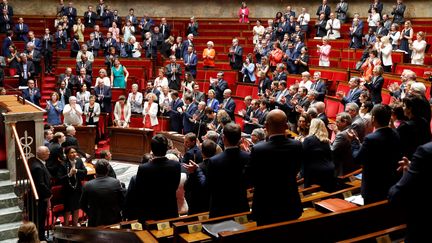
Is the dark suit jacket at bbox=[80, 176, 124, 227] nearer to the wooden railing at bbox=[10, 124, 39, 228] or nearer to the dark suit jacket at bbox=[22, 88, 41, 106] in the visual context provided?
the wooden railing at bbox=[10, 124, 39, 228]

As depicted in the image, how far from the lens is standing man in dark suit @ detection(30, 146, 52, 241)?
620 cm

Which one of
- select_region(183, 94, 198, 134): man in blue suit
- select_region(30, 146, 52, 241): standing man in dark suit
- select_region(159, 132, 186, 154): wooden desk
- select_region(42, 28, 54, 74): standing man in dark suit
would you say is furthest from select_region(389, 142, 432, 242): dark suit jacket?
select_region(42, 28, 54, 74): standing man in dark suit

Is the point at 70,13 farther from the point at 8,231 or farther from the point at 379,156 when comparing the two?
the point at 379,156

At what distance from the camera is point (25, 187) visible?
21.3 feet

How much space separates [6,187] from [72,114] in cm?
462

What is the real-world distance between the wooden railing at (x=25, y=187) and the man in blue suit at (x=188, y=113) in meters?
4.54

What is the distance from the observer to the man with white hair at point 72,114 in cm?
1121

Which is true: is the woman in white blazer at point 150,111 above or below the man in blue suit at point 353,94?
below

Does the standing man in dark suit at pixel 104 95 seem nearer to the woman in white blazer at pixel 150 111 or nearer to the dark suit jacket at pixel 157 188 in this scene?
the woman in white blazer at pixel 150 111

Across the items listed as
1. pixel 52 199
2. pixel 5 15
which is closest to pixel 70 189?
pixel 52 199

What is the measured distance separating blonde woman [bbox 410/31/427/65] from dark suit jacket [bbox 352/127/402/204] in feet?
25.8

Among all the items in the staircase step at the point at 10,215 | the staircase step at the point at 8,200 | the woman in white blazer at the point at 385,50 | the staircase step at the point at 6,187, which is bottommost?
the staircase step at the point at 10,215

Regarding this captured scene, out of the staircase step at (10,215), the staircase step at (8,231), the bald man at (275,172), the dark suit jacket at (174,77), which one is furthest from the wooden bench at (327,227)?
the dark suit jacket at (174,77)

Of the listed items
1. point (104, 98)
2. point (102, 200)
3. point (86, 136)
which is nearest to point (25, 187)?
point (102, 200)
